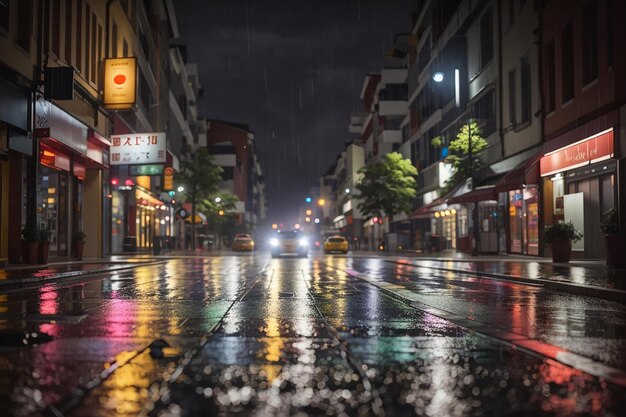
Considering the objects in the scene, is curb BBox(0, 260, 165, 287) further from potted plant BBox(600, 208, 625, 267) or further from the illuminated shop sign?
potted plant BBox(600, 208, 625, 267)

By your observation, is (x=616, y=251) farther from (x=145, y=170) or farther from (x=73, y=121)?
(x=145, y=170)

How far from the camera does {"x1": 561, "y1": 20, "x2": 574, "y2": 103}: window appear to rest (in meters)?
26.0

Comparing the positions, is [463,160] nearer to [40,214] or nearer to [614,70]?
[614,70]

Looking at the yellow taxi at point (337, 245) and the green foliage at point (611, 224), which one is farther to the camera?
the yellow taxi at point (337, 245)

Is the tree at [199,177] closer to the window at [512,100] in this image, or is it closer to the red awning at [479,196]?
the red awning at [479,196]

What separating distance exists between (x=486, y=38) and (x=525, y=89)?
A: 7.73 m

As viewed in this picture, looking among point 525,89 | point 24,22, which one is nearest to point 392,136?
point 525,89

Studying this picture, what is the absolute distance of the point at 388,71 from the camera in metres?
73.2

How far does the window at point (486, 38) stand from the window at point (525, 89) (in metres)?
5.24

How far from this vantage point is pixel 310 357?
252 inches

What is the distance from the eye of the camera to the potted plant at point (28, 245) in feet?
70.8

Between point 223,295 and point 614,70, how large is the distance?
15.5 meters

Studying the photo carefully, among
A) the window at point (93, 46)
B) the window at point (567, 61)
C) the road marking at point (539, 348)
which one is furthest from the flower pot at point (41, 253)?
the window at point (567, 61)

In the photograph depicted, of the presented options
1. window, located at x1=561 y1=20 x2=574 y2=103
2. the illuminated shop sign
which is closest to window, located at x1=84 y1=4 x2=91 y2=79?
the illuminated shop sign
